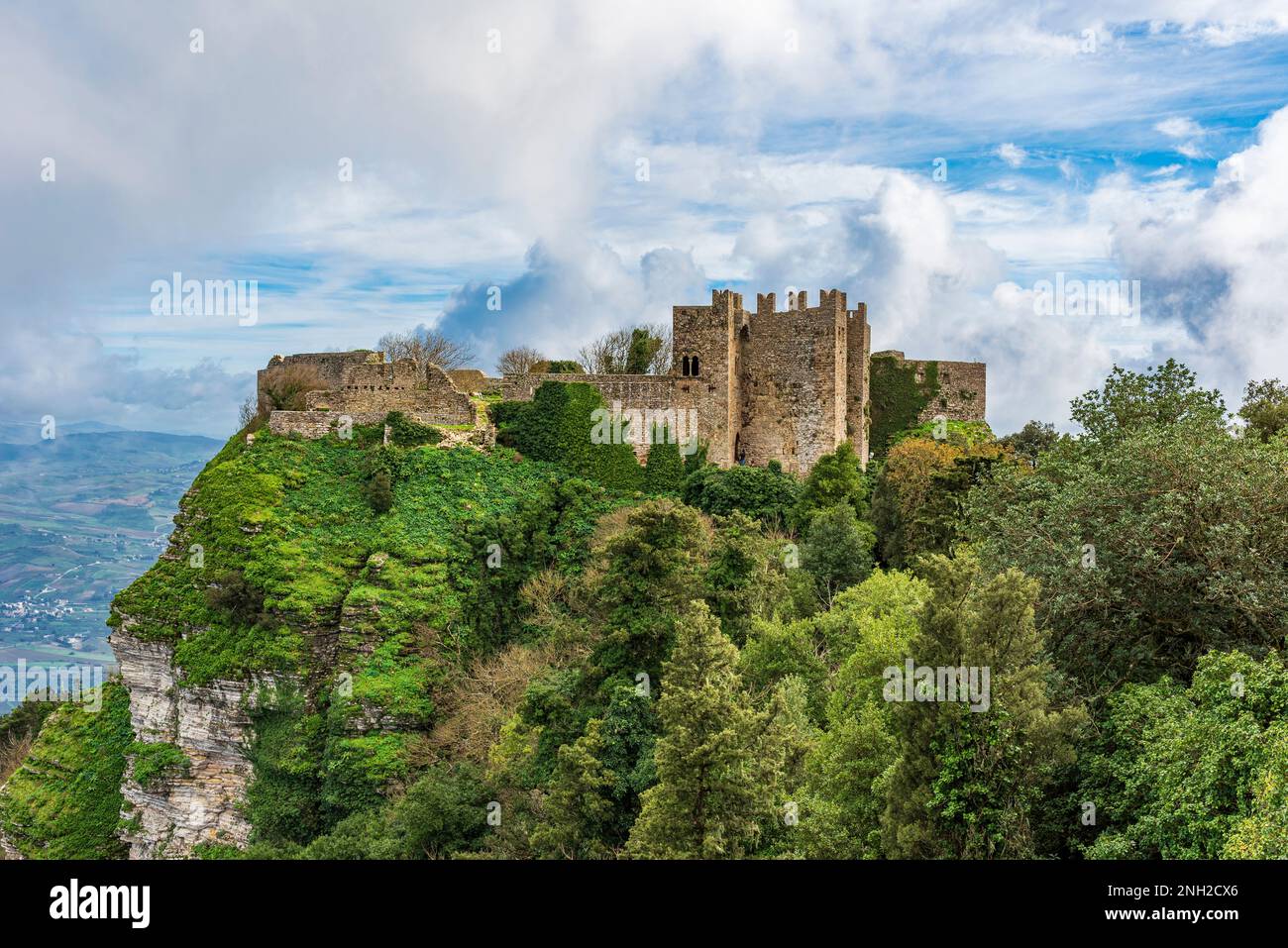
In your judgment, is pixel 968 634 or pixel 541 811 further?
pixel 541 811

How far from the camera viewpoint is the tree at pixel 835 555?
33812mm

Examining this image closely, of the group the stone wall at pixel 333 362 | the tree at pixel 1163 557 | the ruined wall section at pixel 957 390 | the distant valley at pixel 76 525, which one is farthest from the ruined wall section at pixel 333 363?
the tree at pixel 1163 557

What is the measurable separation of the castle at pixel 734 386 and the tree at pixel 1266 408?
15135mm

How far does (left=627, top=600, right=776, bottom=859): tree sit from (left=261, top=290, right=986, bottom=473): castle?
74.7ft

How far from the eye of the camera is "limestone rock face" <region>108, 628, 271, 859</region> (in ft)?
109

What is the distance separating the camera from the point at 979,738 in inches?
632

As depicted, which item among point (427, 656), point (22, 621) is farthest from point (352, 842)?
point (22, 621)

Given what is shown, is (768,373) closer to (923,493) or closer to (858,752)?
(923,493)

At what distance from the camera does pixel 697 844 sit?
18547 mm

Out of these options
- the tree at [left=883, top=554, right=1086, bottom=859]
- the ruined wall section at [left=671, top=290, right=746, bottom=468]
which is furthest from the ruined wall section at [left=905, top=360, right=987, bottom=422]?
the tree at [left=883, top=554, right=1086, bottom=859]

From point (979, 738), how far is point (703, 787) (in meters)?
5.19

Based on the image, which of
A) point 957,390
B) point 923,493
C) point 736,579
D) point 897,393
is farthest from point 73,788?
point 957,390

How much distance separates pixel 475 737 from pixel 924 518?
49.9ft
